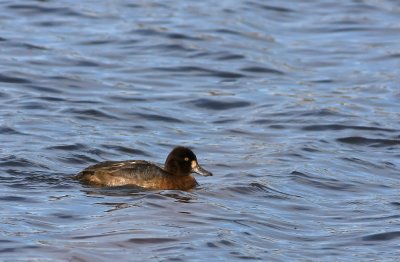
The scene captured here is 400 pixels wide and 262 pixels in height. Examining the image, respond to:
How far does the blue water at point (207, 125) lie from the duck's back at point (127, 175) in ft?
0.45

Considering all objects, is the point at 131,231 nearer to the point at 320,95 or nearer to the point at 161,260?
the point at 161,260

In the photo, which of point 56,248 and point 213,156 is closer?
point 56,248

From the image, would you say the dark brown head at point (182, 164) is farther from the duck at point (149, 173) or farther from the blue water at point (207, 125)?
the blue water at point (207, 125)

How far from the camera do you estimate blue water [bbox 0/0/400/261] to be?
11234 millimetres

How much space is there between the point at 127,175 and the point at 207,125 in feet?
13.1

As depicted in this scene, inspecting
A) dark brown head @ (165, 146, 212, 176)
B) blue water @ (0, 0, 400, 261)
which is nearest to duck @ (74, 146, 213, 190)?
dark brown head @ (165, 146, 212, 176)

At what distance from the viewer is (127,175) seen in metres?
13.1

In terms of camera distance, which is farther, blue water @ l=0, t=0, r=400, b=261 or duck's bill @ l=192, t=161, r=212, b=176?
duck's bill @ l=192, t=161, r=212, b=176

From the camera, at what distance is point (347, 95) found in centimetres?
1897

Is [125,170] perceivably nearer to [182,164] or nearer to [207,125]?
[182,164]

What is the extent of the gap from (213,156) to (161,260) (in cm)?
488

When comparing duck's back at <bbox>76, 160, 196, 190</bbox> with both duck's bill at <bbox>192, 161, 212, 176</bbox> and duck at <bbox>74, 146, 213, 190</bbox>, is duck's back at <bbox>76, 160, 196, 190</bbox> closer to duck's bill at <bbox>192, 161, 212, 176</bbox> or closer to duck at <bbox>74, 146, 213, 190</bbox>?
duck at <bbox>74, 146, 213, 190</bbox>

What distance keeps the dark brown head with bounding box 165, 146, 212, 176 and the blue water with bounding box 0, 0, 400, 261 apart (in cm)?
29

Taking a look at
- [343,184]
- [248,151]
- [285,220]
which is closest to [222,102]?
[248,151]
